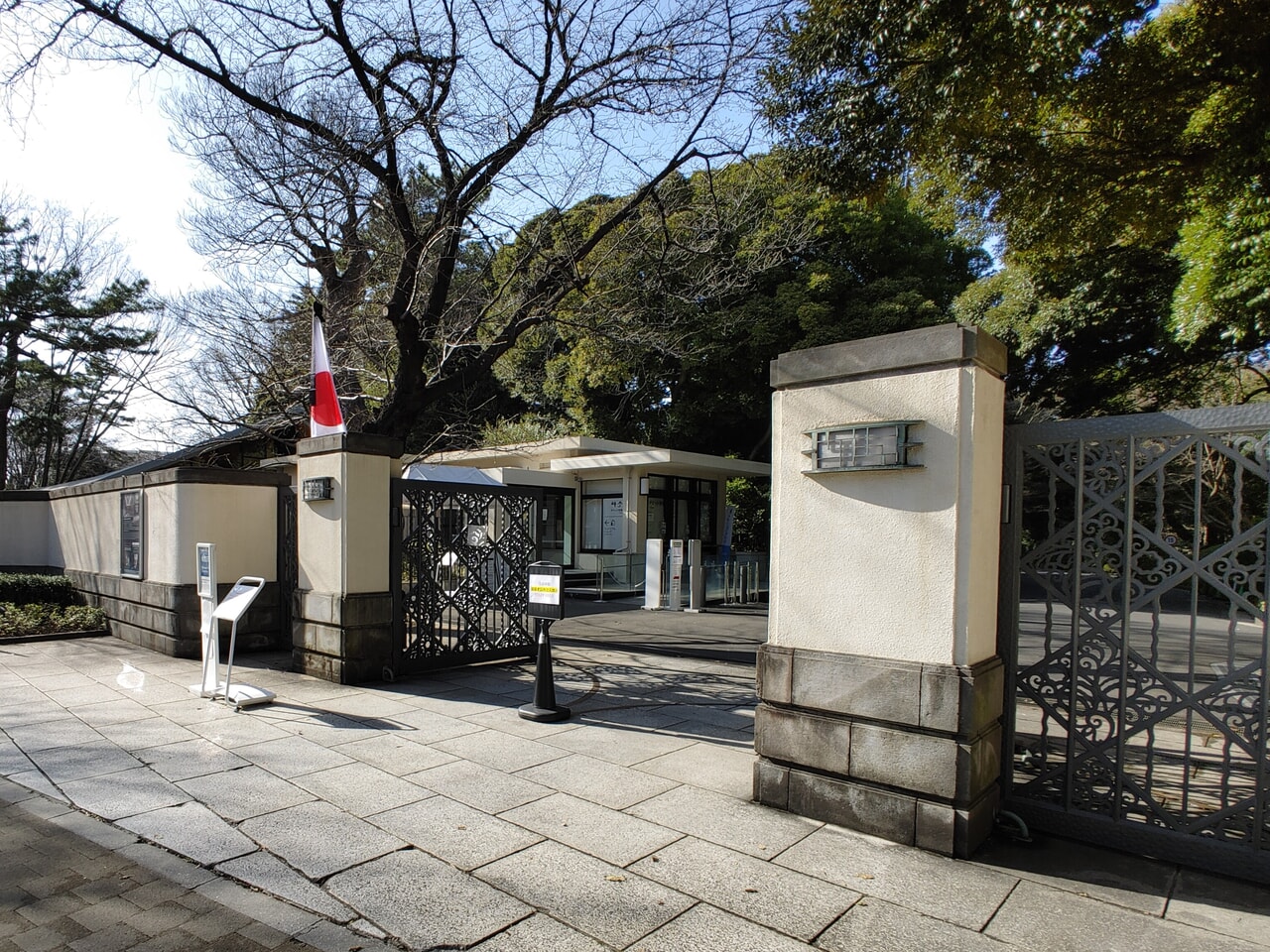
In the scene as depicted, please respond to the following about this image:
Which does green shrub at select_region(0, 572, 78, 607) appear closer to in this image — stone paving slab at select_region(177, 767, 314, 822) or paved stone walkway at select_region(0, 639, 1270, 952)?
paved stone walkway at select_region(0, 639, 1270, 952)

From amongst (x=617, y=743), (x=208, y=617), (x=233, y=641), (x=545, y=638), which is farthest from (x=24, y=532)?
(x=617, y=743)

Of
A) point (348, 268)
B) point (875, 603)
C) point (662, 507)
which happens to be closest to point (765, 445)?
point (662, 507)

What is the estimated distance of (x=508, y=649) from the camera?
357 inches

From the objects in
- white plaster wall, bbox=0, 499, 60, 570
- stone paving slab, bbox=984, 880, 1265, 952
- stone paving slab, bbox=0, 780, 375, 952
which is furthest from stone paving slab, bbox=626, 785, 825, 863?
white plaster wall, bbox=0, 499, 60, 570

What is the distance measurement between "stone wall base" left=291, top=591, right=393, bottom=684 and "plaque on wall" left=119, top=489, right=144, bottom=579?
381 cm

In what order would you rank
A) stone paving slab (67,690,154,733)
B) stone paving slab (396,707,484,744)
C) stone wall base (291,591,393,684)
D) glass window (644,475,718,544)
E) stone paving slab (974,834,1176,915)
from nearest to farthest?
stone paving slab (974,834,1176,915), stone paving slab (396,707,484,744), stone paving slab (67,690,154,733), stone wall base (291,591,393,684), glass window (644,475,718,544)

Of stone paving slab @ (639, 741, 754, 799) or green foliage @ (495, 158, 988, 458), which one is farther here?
green foliage @ (495, 158, 988, 458)

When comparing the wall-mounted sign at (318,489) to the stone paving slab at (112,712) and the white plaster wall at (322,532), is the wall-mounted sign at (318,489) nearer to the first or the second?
the white plaster wall at (322,532)

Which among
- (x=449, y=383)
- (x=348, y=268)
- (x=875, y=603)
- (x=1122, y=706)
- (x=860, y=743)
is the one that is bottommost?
(x=860, y=743)

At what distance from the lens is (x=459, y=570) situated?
876cm

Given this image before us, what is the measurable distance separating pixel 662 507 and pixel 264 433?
545 inches

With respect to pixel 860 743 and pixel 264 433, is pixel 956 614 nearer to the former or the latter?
pixel 860 743

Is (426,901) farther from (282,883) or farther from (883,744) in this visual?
(883,744)

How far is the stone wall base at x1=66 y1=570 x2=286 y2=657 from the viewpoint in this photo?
30.2ft
